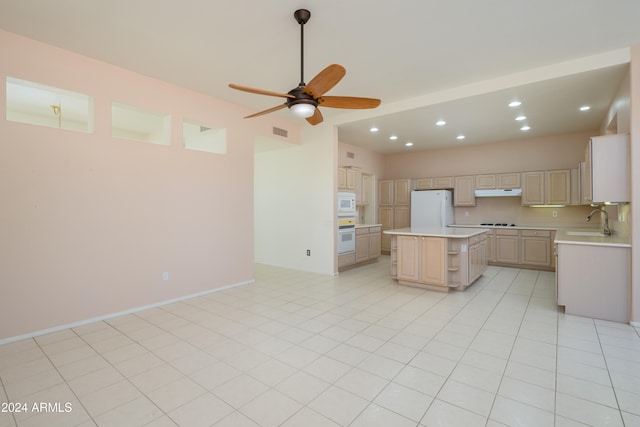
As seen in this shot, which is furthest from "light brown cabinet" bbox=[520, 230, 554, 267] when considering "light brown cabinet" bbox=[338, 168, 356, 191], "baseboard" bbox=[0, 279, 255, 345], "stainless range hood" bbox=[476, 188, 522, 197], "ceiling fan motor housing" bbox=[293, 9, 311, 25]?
"ceiling fan motor housing" bbox=[293, 9, 311, 25]

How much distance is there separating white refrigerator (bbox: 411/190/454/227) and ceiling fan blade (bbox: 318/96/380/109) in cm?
507

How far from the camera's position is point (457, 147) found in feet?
25.0

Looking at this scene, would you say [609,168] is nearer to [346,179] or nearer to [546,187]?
[546,187]

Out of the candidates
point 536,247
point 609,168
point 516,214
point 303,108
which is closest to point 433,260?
point 609,168

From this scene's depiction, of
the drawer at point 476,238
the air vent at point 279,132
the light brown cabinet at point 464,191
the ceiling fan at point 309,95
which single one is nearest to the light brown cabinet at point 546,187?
the light brown cabinet at point 464,191

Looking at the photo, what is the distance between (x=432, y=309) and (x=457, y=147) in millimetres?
5163

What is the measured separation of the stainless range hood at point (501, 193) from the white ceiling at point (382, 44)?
6.99 feet

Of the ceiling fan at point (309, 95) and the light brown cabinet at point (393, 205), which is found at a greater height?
the ceiling fan at point (309, 95)

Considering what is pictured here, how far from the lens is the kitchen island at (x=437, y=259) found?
457cm

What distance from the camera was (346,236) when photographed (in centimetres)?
618

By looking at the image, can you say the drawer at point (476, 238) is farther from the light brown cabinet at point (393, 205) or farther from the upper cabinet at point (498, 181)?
the light brown cabinet at point (393, 205)

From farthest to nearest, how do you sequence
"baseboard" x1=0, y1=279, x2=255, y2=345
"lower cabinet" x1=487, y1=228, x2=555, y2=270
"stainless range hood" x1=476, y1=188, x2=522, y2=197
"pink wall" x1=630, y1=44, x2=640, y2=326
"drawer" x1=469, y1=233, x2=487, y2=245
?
"stainless range hood" x1=476, y1=188, x2=522, y2=197 → "lower cabinet" x1=487, y1=228, x2=555, y2=270 → "drawer" x1=469, y1=233, x2=487, y2=245 → "pink wall" x1=630, y1=44, x2=640, y2=326 → "baseboard" x1=0, y1=279, x2=255, y2=345

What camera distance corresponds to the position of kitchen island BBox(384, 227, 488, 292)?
457 cm

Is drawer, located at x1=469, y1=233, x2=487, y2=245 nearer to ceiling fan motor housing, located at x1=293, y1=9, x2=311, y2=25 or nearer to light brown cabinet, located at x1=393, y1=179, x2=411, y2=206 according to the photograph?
light brown cabinet, located at x1=393, y1=179, x2=411, y2=206
